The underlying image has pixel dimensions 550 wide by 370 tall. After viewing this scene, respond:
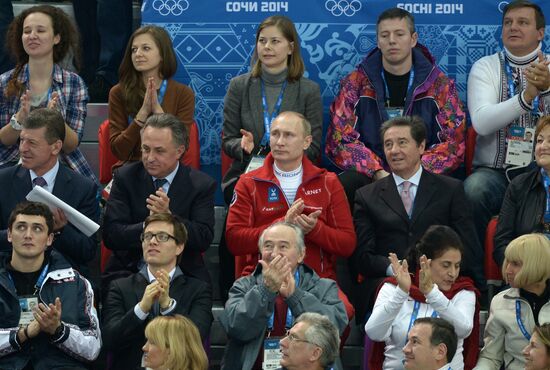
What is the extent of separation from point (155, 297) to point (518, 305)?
204 centimetres

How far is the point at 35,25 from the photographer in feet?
30.5

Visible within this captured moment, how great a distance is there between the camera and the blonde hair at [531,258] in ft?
25.3

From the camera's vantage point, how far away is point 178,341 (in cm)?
720

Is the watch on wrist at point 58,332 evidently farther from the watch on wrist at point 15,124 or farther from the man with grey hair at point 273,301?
the watch on wrist at point 15,124

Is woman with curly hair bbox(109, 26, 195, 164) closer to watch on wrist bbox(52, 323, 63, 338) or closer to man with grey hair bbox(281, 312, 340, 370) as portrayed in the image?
watch on wrist bbox(52, 323, 63, 338)

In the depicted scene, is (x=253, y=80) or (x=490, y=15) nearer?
(x=253, y=80)

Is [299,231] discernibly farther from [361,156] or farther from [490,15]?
[490,15]

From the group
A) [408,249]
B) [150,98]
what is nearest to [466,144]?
[408,249]

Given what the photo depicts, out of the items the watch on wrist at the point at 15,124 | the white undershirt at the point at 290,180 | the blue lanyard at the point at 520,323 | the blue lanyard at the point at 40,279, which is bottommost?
the blue lanyard at the point at 520,323

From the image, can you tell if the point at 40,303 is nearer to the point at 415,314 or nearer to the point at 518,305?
the point at 415,314

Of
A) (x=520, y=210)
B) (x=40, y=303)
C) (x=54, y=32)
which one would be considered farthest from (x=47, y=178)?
(x=520, y=210)

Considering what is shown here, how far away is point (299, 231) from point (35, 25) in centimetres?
265

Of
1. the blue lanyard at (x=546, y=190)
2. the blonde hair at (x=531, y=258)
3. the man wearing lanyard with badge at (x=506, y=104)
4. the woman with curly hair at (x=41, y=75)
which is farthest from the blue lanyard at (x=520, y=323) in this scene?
the woman with curly hair at (x=41, y=75)

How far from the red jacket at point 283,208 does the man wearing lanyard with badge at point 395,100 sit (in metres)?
0.72
